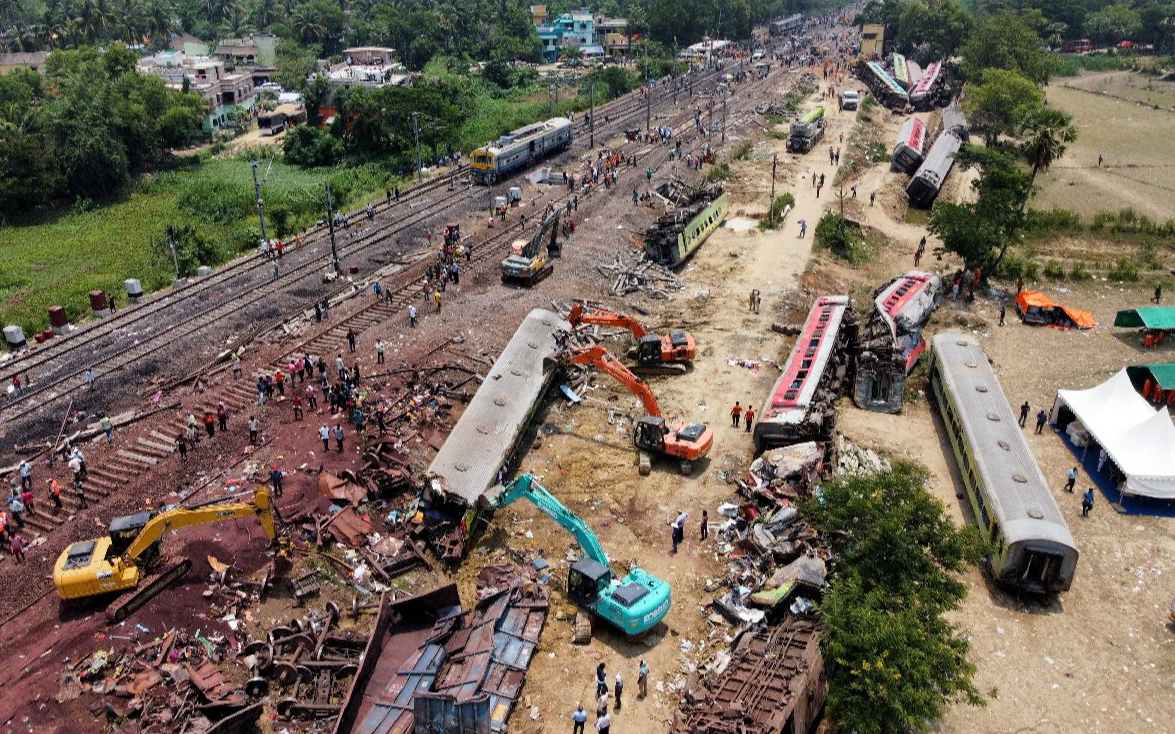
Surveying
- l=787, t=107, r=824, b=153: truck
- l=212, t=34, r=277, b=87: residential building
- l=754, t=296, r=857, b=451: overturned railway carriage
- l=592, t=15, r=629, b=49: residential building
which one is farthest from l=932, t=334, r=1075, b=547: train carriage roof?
l=592, t=15, r=629, b=49: residential building

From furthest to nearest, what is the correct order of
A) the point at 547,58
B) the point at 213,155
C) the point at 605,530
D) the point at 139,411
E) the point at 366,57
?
the point at 547,58 < the point at 366,57 < the point at 213,155 < the point at 139,411 < the point at 605,530

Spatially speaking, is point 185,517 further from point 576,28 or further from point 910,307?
point 576,28

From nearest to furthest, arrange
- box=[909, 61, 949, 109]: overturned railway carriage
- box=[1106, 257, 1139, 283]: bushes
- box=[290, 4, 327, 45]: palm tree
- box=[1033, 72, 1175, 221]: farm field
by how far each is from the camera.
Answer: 1. box=[1106, 257, 1139, 283]: bushes
2. box=[1033, 72, 1175, 221]: farm field
3. box=[909, 61, 949, 109]: overturned railway carriage
4. box=[290, 4, 327, 45]: palm tree

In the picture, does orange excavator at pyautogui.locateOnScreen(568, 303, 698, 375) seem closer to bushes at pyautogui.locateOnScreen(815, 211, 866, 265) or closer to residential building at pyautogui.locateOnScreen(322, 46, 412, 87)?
bushes at pyautogui.locateOnScreen(815, 211, 866, 265)

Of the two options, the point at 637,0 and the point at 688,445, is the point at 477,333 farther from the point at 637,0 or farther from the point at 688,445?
the point at 637,0

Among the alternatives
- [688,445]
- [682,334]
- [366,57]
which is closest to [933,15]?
[366,57]

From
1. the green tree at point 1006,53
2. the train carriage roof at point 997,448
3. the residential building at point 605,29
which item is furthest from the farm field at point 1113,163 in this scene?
the residential building at point 605,29
